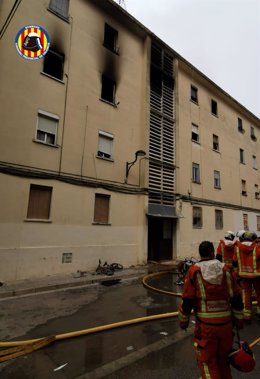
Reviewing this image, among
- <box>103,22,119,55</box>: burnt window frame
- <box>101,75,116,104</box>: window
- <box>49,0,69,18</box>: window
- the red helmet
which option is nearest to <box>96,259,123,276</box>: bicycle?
the red helmet

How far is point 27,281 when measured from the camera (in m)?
7.97

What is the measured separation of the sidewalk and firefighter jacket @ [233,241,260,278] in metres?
5.30

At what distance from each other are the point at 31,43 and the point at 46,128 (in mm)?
3466

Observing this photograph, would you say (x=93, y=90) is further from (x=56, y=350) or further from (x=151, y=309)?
(x=56, y=350)

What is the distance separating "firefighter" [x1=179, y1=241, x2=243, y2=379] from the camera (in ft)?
7.97

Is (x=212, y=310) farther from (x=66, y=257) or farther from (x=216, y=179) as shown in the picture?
(x=216, y=179)

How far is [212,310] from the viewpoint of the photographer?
2.51 metres

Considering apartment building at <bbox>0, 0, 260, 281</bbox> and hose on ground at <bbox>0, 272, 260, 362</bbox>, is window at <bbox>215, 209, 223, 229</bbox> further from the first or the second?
hose on ground at <bbox>0, 272, 260, 362</bbox>

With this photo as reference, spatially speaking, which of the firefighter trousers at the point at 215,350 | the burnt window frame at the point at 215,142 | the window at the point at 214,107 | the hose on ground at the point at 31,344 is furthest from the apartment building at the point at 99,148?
the firefighter trousers at the point at 215,350

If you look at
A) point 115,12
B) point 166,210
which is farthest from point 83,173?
point 115,12

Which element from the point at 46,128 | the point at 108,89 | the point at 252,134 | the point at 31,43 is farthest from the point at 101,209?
the point at 252,134

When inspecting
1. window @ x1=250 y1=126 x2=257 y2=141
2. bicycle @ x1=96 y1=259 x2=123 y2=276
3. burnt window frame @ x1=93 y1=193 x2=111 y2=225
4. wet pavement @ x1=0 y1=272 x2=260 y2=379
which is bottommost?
wet pavement @ x1=0 y1=272 x2=260 y2=379

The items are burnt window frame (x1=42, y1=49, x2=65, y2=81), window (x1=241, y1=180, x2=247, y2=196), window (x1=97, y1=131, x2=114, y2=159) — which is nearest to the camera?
burnt window frame (x1=42, y1=49, x2=65, y2=81)

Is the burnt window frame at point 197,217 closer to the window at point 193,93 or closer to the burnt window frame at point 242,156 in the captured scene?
the window at point 193,93
